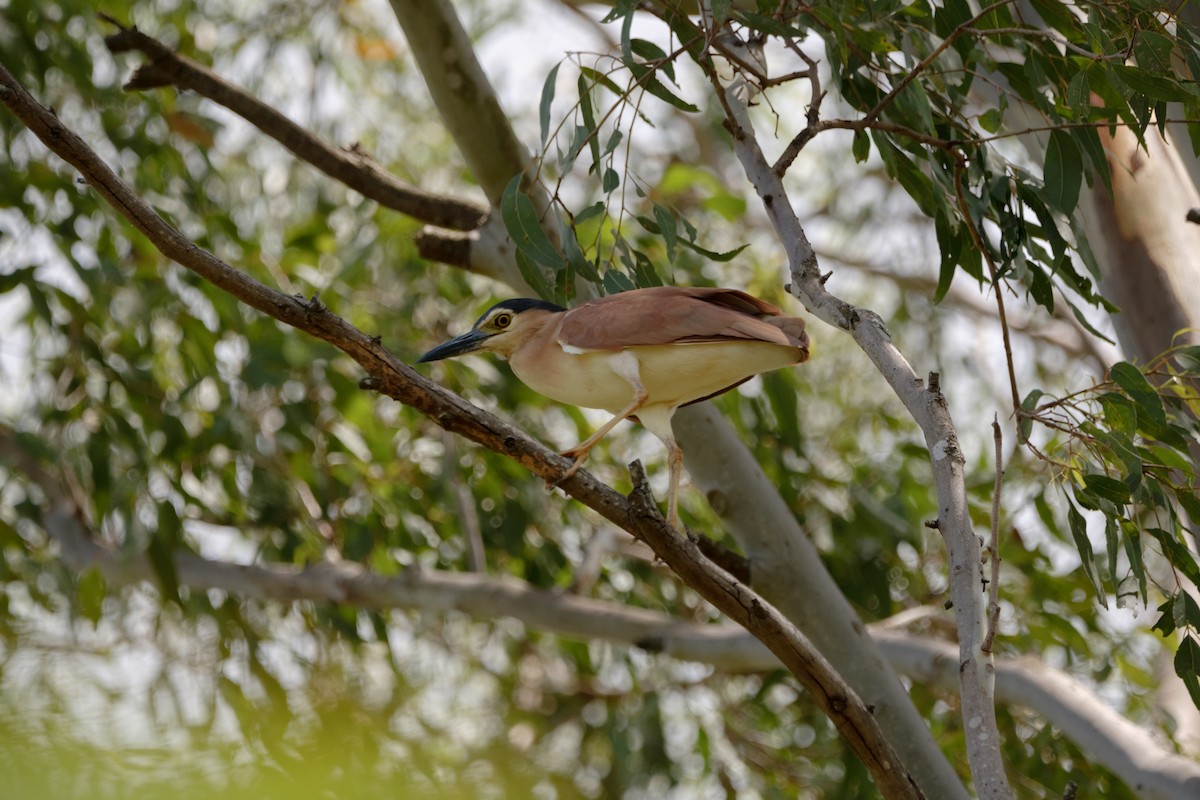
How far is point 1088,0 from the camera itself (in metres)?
1.96

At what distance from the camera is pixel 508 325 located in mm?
2494

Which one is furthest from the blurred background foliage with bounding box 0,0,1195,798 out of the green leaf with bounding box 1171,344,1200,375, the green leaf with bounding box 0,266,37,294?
the green leaf with bounding box 1171,344,1200,375

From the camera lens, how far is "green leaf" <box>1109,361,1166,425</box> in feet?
6.28

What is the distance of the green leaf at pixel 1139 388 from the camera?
1.91 meters

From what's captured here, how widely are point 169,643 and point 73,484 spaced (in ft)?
4.99

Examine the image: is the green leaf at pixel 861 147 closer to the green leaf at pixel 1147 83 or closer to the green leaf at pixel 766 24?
the green leaf at pixel 766 24

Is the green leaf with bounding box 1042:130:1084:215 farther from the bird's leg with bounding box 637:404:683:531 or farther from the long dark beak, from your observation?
the long dark beak

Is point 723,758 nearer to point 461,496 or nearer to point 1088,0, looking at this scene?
point 461,496

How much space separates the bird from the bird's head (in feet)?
0.17

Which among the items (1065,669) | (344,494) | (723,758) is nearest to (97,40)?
(344,494)

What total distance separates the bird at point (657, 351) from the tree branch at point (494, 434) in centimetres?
17

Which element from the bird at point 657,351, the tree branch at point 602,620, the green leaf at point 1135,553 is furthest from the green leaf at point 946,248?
the tree branch at point 602,620

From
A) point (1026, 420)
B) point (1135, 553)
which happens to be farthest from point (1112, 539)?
point (1026, 420)

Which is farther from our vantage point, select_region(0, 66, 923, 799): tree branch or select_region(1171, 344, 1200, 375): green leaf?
select_region(1171, 344, 1200, 375): green leaf
